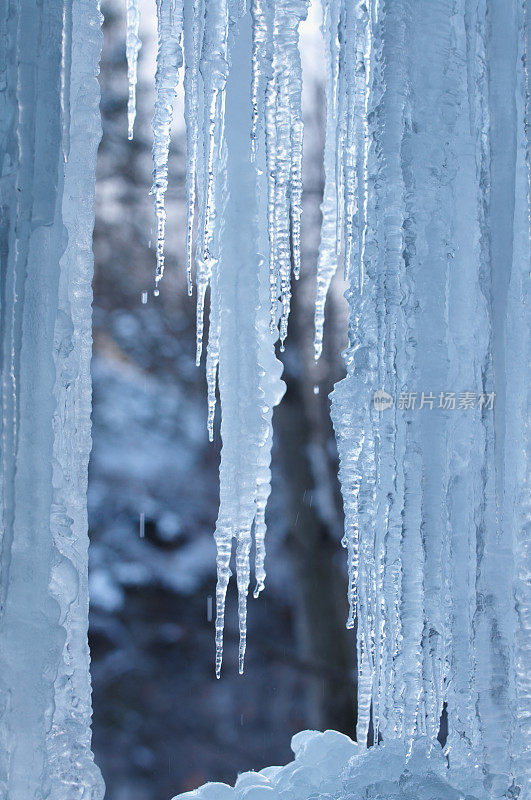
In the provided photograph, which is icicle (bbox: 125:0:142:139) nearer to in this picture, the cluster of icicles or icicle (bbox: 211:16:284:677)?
the cluster of icicles

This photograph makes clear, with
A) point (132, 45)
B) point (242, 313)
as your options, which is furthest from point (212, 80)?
point (242, 313)

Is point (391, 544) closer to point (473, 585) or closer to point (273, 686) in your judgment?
point (473, 585)

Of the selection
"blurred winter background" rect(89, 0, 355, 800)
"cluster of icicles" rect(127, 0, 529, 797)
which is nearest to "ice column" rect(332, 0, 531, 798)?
"cluster of icicles" rect(127, 0, 529, 797)

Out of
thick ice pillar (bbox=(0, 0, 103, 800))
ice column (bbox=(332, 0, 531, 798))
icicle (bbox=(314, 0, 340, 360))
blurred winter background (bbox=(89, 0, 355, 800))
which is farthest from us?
blurred winter background (bbox=(89, 0, 355, 800))

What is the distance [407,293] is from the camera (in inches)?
38.7

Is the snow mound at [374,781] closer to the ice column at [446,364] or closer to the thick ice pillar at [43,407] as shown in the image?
the ice column at [446,364]

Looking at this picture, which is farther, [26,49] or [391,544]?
[391,544]

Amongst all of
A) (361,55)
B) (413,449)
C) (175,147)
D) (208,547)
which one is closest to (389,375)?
(413,449)

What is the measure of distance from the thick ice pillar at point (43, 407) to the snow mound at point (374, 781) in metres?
0.38

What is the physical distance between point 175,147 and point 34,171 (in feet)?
13.5

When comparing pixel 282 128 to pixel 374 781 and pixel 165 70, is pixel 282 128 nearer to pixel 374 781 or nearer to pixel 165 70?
pixel 165 70

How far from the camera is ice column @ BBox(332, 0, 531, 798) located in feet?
3.16

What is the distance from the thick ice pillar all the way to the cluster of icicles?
0.67 ft

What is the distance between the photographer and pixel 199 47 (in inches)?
38.8
